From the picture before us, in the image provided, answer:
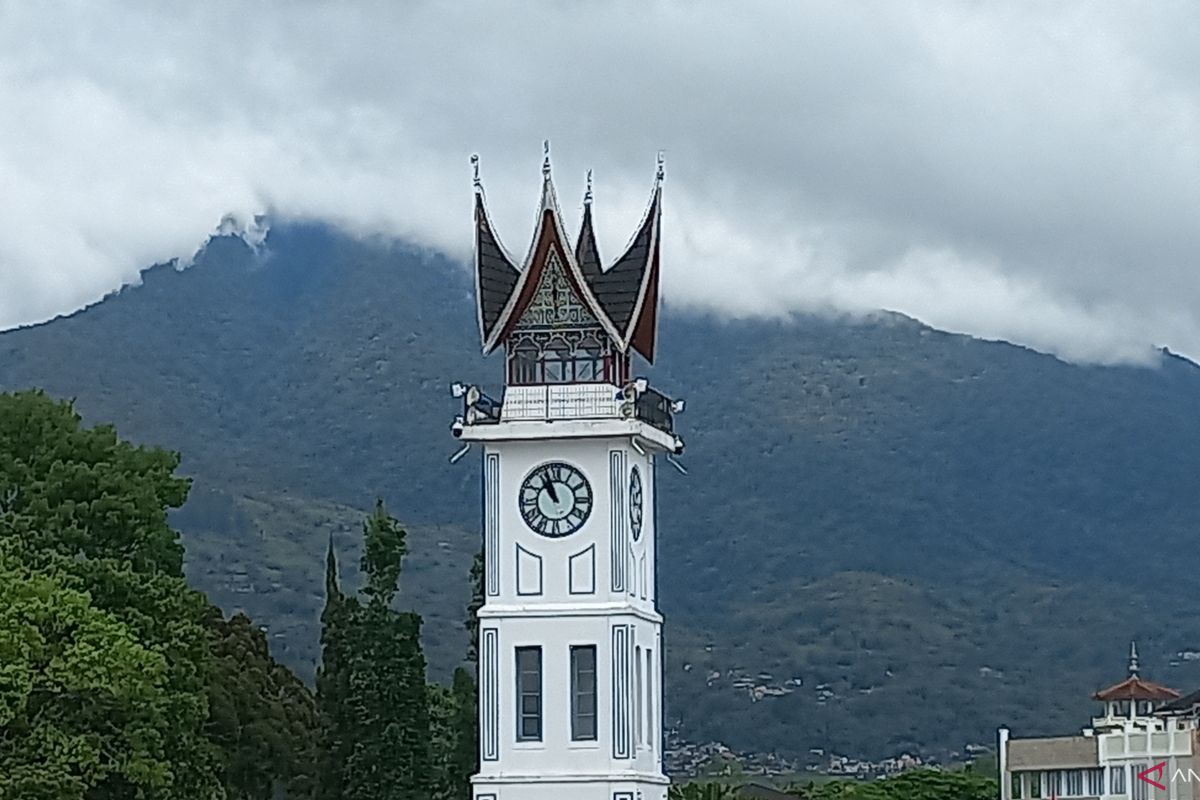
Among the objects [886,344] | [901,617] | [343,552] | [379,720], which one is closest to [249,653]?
[379,720]

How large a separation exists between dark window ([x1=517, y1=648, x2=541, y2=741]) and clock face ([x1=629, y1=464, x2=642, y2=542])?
9.82ft

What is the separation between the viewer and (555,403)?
49.5 meters

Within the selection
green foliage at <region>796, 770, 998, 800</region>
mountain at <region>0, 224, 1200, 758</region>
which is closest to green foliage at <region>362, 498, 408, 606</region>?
green foliage at <region>796, 770, 998, 800</region>

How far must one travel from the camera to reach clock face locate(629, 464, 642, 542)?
4966 centimetres

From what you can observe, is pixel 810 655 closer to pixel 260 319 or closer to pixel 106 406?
pixel 106 406

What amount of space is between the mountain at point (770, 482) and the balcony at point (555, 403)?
67.9 metres

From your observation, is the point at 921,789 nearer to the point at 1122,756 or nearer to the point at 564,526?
the point at 1122,756

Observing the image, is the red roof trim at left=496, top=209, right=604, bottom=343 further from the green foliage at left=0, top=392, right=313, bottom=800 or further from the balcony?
the green foliage at left=0, top=392, right=313, bottom=800

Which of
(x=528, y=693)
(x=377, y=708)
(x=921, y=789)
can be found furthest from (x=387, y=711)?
(x=921, y=789)

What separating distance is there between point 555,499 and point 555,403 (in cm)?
176

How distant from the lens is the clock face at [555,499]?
49094 mm

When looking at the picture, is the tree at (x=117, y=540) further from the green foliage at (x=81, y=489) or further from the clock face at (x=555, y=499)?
the clock face at (x=555, y=499)

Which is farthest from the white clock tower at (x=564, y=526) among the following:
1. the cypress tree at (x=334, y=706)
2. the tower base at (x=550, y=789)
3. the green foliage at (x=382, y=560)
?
the green foliage at (x=382, y=560)

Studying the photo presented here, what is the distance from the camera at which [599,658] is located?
48.5 metres
